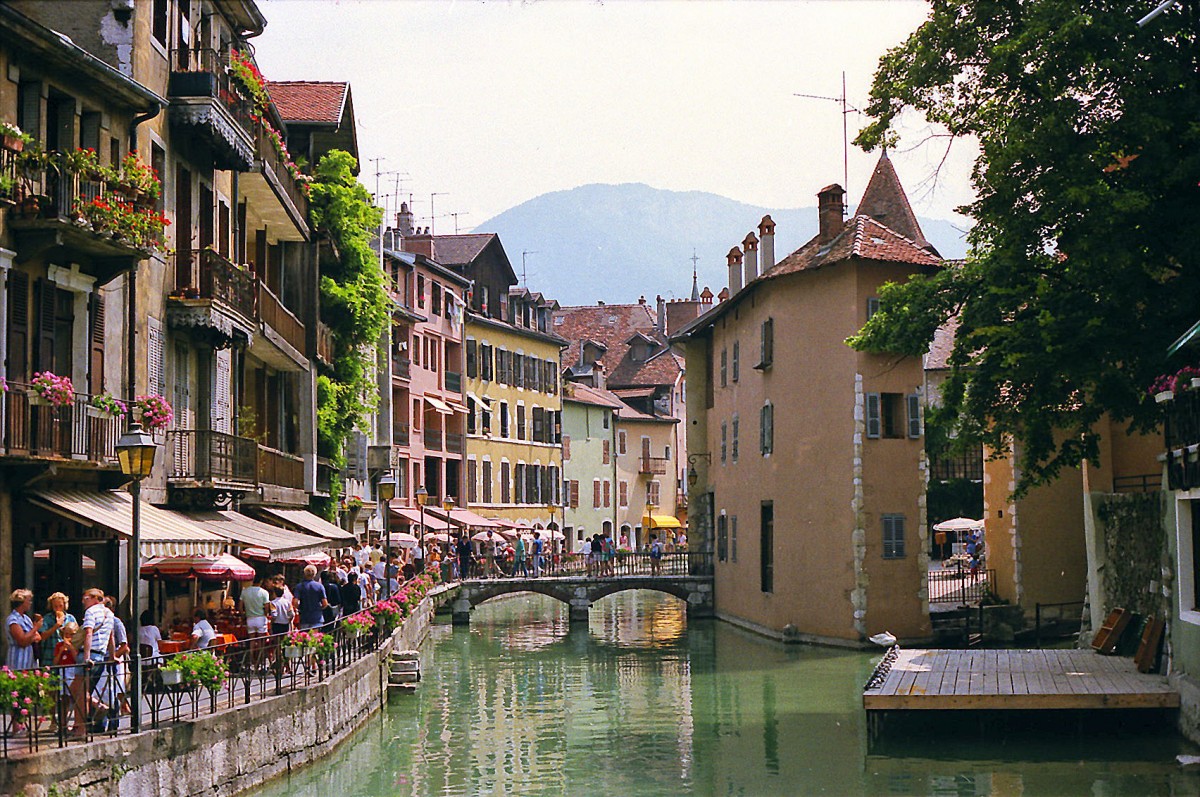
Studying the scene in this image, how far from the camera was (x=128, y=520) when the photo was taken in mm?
18891

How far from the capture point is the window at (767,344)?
41.7m

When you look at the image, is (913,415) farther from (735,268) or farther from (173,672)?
(173,672)

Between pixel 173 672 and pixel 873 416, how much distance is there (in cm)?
2496

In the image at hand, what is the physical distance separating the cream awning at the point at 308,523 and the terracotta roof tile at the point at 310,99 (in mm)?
10143

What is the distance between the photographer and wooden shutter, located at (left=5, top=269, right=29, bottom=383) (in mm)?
17547

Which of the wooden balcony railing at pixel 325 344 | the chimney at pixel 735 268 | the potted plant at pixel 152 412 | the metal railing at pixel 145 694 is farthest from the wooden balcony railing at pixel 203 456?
the chimney at pixel 735 268

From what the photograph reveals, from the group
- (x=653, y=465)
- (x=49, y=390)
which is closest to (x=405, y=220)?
(x=653, y=465)

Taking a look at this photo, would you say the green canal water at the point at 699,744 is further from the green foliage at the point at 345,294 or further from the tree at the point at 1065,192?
the green foliage at the point at 345,294

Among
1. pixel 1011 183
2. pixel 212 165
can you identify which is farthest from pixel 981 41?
pixel 212 165

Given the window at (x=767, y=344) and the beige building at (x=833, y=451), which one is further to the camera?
the window at (x=767, y=344)

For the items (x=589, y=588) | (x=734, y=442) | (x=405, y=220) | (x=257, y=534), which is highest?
(x=405, y=220)

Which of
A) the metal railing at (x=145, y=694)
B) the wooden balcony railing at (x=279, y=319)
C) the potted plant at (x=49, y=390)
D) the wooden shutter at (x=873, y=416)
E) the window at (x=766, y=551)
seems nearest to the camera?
the metal railing at (x=145, y=694)

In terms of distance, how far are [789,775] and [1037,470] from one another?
7.31 meters

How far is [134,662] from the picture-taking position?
590 inches
